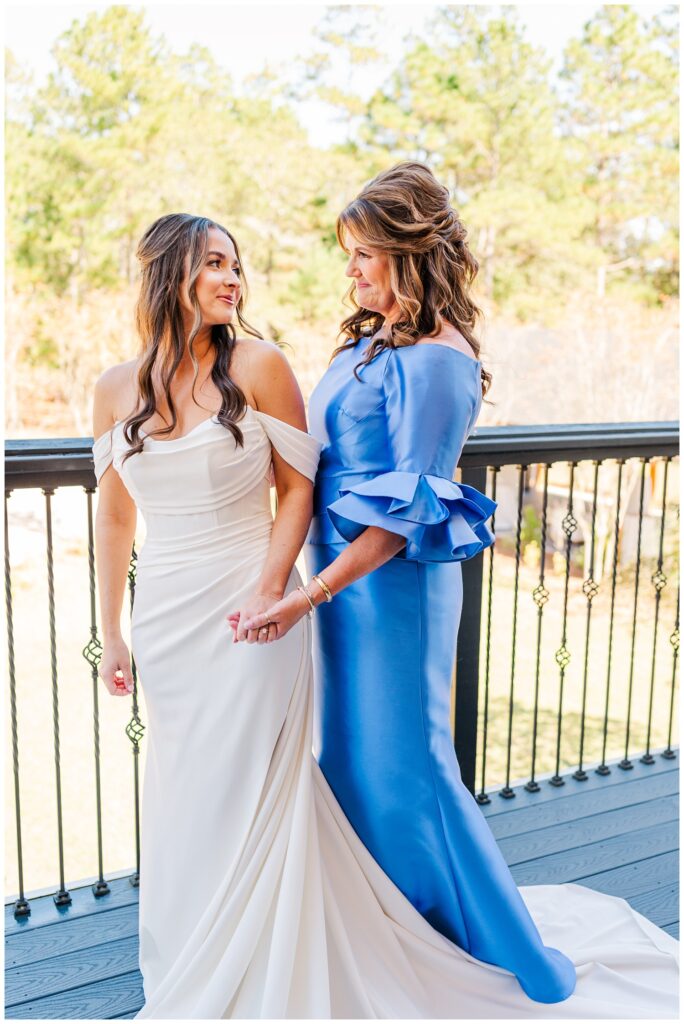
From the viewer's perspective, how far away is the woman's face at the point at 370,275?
76.0 inches

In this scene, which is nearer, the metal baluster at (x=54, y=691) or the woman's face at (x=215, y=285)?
the woman's face at (x=215, y=285)

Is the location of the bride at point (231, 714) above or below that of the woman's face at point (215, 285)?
below

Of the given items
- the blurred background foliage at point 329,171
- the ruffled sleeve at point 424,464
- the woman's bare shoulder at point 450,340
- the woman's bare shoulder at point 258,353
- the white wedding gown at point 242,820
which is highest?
the blurred background foliage at point 329,171

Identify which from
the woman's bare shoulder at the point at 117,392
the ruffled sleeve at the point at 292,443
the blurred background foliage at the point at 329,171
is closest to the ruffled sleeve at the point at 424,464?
the ruffled sleeve at the point at 292,443

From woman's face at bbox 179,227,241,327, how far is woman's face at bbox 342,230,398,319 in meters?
0.23

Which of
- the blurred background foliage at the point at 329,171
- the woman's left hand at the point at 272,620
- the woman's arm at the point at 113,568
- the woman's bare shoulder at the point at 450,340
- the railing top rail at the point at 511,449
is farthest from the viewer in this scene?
the blurred background foliage at the point at 329,171

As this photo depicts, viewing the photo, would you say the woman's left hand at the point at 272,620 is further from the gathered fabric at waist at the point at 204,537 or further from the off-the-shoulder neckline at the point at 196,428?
the off-the-shoulder neckline at the point at 196,428

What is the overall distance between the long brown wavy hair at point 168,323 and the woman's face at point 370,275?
0.25m

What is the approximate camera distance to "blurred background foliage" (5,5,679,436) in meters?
14.0

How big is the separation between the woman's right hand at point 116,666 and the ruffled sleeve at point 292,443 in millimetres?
549

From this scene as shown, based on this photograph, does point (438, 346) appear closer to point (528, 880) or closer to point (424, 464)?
point (424, 464)

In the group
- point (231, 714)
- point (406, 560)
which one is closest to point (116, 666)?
point (231, 714)

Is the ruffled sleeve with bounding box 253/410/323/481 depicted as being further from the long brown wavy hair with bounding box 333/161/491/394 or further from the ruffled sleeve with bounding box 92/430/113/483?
the ruffled sleeve with bounding box 92/430/113/483

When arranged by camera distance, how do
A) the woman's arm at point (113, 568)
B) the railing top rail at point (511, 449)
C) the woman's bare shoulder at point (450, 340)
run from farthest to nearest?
1. the railing top rail at point (511, 449)
2. the woman's arm at point (113, 568)
3. the woman's bare shoulder at point (450, 340)
